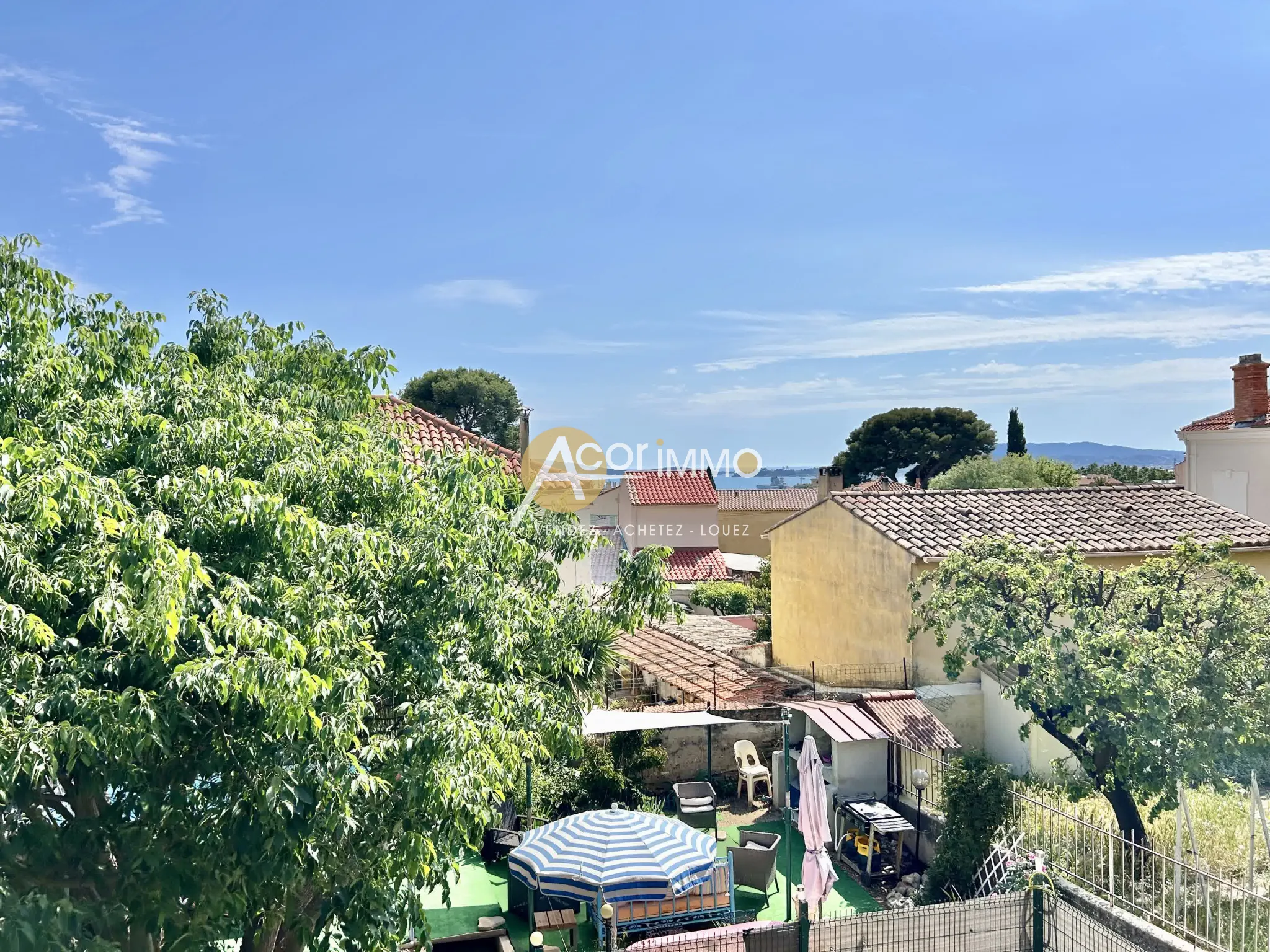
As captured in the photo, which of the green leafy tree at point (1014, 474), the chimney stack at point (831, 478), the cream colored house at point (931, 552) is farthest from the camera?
the green leafy tree at point (1014, 474)

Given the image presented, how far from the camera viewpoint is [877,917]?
983cm

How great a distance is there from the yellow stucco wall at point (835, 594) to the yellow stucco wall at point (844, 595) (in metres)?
0.02

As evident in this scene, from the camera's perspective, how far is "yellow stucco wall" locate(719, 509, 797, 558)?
64375 mm

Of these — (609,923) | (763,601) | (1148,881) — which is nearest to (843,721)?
(1148,881)

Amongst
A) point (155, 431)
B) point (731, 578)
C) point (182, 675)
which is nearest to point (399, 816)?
point (182, 675)

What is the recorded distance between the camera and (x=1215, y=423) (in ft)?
119

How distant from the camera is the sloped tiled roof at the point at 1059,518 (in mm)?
18578

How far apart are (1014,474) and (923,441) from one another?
35210 mm

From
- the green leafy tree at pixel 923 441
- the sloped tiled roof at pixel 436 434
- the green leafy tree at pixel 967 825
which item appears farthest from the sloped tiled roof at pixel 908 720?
the green leafy tree at pixel 923 441

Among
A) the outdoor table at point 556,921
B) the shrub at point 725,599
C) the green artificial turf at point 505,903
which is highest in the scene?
the shrub at point 725,599

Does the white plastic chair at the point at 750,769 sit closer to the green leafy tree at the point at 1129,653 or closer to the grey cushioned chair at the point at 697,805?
the grey cushioned chair at the point at 697,805

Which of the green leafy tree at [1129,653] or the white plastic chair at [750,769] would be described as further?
the white plastic chair at [750,769]

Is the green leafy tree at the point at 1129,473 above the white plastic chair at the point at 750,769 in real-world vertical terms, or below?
above

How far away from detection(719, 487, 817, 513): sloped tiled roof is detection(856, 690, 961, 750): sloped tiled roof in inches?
1849
